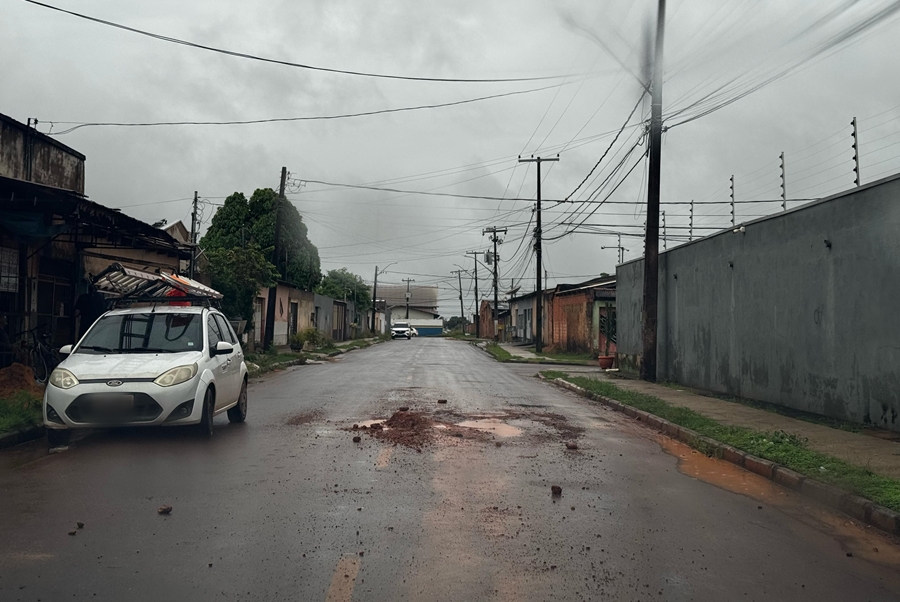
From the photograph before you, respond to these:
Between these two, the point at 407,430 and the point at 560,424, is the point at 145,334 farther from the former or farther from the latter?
the point at 560,424

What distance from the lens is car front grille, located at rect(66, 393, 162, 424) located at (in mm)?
8852

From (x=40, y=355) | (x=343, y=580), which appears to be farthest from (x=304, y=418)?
(x=343, y=580)

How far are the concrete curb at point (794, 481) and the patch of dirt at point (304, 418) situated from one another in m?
5.46

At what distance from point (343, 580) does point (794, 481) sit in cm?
534

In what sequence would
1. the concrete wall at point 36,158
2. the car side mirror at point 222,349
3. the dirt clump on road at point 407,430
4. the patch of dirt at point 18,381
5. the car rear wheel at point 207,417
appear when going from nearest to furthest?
the car rear wheel at point 207,417 → the dirt clump on road at point 407,430 → the car side mirror at point 222,349 → the patch of dirt at point 18,381 → the concrete wall at point 36,158

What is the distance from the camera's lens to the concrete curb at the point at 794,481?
650cm

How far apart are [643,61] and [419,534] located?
15780 millimetres

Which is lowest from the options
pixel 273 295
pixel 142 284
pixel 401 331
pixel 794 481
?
pixel 794 481

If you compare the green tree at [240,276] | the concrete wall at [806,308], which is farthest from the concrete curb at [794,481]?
the green tree at [240,276]

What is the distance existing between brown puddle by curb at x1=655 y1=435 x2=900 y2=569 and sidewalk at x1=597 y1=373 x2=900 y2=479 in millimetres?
1122

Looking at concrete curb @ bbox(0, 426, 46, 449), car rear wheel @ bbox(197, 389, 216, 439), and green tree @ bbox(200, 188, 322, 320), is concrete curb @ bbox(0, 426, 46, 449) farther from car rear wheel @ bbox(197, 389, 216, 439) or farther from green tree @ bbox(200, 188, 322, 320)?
green tree @ bbox(200, 188, 322, 320)

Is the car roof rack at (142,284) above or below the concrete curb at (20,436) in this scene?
above

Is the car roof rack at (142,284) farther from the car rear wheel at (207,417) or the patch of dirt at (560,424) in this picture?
the patch of dirt at (560,424)

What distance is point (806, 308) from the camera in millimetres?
13297
